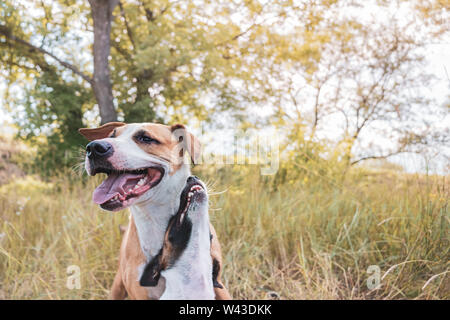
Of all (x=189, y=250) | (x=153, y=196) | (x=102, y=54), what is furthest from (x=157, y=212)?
(x=102, y=54)

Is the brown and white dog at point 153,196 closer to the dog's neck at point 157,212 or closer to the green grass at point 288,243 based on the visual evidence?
the dog's neck at point 157,212

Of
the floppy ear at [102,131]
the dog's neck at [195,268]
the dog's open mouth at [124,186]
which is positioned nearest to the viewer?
the dog's open mouth at [124,186]

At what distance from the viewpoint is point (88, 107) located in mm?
2523

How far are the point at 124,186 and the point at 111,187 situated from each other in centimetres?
4

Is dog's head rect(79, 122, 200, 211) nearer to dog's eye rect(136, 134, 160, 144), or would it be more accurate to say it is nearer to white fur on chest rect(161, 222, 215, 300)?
dog's eye rect(136, 134, 160, 144)

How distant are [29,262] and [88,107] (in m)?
1.44

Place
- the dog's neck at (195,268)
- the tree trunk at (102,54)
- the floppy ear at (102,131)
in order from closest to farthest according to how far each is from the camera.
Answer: the dog's neck at (195,268) → the floppy ear at (102,131) → the tree trunk at (102,54)

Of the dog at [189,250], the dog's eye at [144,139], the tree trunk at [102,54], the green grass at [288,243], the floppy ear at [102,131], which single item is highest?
the tree trunk at [102,54]

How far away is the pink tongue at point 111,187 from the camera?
3.64ft

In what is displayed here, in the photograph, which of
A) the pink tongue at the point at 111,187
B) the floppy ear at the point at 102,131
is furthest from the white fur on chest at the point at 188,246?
the floppy ear at the point at 102,131

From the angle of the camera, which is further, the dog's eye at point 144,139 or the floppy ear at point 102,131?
the floppy ear at point 102,131

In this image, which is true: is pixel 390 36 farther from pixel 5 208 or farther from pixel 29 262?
pixel 5 208

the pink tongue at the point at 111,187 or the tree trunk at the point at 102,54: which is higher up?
the tree trunk at the point at 102,54
